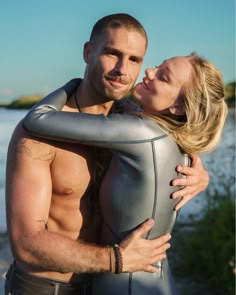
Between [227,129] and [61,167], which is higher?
[61,167]

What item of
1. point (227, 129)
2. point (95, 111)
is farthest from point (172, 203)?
point (227, 129)

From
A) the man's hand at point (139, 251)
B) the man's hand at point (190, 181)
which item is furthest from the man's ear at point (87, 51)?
the man's hand at point (139, 251)

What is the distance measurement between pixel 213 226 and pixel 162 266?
2.67 m

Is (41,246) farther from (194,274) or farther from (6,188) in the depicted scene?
(194,274)

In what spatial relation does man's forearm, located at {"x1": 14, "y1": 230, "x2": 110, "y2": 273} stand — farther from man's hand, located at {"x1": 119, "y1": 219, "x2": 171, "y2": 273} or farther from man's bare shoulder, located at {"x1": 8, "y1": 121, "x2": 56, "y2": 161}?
man's bare shoulder, located at {"x1": 8, "y1": 121, "x2": 56, "y2": 161}

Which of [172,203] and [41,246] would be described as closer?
[41,246]

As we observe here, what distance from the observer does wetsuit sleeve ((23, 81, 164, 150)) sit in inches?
72.9

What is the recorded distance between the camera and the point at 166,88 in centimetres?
204

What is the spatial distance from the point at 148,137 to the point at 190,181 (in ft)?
1.17

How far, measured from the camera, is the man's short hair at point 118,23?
7.21 ft

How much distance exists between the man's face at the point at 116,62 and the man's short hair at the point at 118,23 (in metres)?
0.02

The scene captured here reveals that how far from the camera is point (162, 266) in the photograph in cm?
214

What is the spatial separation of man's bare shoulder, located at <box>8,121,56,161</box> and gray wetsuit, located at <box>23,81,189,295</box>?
0.21 ft

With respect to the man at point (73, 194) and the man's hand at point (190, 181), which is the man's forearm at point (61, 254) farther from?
the man's hand at point (190, 181)
